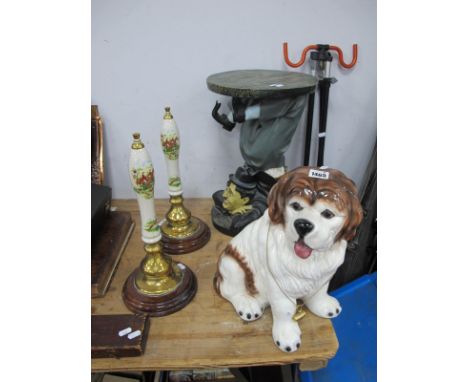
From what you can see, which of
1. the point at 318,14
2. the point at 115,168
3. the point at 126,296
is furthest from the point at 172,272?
the point at 318,14

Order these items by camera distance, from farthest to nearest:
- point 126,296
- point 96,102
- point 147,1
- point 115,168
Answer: point 115,168 → point 96,102 → point 147,1 → point 126,296

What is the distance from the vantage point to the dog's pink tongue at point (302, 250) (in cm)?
62

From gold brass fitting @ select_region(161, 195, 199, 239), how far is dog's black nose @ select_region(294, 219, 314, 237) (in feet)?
1.64

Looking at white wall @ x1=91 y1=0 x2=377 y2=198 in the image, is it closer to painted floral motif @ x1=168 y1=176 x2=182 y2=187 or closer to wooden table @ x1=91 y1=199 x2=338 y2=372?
painted floral motif @ x1=168 y1=176 x2=182 y2=187

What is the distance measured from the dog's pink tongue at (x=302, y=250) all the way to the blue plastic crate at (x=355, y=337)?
61cm

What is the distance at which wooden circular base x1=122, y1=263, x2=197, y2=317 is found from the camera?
0.81 meters

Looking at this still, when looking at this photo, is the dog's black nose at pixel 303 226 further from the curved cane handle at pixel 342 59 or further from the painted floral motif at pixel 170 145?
the curved cane handle at pixel 342 59

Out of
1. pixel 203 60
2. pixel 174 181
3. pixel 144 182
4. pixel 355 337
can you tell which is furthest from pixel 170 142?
pixel 355 337

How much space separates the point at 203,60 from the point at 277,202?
61cm

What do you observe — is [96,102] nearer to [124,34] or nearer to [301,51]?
[124,34]

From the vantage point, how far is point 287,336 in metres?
0.73

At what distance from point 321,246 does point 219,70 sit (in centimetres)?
70

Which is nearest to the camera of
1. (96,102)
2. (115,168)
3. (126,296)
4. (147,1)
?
(126,296)

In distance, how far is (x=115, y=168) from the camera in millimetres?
1238
